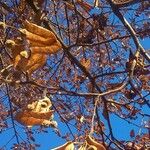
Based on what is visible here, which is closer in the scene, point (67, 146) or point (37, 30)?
point (67, 146)

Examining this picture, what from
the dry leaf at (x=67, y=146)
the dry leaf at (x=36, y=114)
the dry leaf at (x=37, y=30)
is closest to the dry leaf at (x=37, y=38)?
the dry leaf at (x=37, y=30)

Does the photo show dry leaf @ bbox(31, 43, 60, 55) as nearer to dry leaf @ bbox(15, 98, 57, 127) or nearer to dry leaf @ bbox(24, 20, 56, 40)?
dry leaf @ bbox(24, 20, 56, 40)

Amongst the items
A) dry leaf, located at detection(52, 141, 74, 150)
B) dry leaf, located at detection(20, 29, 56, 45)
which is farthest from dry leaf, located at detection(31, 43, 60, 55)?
dry leaf, located at detection(52, 141, 74, 150)

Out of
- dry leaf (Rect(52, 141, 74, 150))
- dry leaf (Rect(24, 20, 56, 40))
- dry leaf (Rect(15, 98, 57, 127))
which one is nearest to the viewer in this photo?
dry leaf (Rect(52, 141, 74, 150))

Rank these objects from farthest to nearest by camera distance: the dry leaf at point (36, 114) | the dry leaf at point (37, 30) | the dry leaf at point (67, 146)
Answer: the dry leaf at point (37, 30), the dry leaf at point (36, 114), the dry leaf at point (67, 146)

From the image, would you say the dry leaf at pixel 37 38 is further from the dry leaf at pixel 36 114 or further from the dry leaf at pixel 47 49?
the dry leaf at pixel 36 114

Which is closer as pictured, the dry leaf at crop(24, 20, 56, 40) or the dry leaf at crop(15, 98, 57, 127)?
the dry leaf at crop(15, 98, 57, 127)

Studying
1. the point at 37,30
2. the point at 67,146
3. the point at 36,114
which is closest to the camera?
the point at 67,146

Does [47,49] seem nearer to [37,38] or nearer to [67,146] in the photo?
[37,38]

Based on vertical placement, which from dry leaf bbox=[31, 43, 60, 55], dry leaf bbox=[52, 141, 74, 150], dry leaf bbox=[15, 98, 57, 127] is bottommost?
dry leaf bbox=[52, 141, 74, 150]

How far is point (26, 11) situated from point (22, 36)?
3.72 m

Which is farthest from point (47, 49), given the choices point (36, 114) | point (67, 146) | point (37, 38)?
point (67, 146)

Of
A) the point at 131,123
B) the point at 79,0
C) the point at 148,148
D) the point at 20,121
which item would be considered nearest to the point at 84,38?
the point at 79,0

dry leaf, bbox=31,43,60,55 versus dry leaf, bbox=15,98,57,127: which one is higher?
dry leaf, bbox=31,43,60,55
